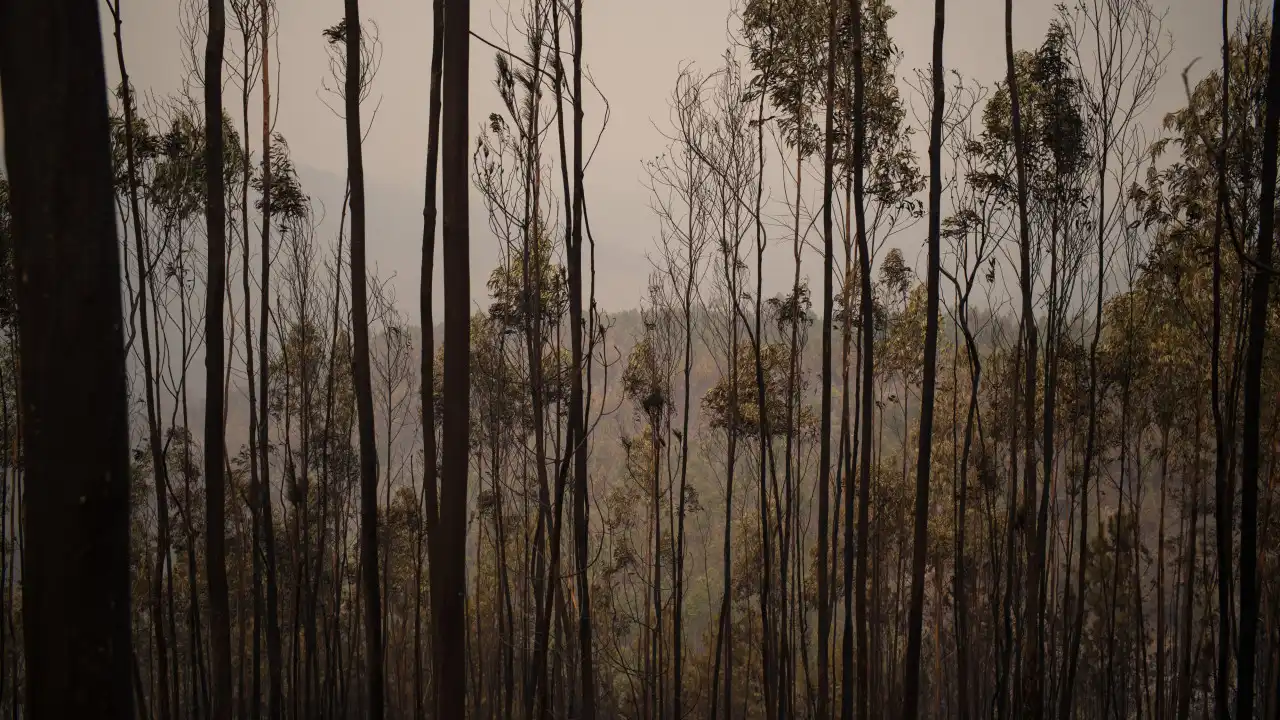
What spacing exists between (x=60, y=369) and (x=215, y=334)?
2.28 meters

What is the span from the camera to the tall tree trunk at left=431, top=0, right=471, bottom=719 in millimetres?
2559

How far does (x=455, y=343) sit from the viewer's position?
260cm

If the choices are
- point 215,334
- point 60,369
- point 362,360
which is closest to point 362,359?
point 362,360

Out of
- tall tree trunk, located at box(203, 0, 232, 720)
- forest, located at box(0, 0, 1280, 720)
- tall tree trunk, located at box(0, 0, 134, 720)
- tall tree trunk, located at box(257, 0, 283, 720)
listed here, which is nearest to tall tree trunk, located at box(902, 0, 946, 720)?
forest, located at box(0, 0, 1280, 720)

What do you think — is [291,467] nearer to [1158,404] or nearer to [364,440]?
[364,440]

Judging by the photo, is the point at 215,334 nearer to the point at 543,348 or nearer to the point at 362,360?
the point at 362,360

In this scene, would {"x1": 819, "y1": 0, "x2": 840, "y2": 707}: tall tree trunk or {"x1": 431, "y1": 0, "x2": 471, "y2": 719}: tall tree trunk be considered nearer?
{"x1": 431, "y1": 0, "x2": 471, "y2": 719}: tall tree trunk

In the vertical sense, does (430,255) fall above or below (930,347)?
above

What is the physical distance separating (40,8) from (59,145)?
267 mm

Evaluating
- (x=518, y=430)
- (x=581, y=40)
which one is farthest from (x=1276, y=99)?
(x=518, y=430)

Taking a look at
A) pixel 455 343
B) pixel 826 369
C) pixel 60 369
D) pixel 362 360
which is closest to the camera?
pixel 60 369

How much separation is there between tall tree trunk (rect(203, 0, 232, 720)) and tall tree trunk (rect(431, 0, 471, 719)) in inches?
55.9

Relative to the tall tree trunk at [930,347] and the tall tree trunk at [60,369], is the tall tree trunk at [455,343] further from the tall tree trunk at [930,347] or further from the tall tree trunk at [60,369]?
the tall tree trunk at [930,347]

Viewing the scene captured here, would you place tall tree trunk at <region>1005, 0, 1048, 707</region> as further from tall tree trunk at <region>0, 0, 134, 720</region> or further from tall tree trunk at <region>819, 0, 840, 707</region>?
tall tree trunk at <region>0, 0, 134, 720</region>
